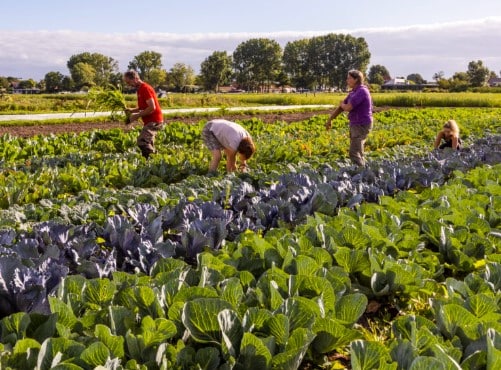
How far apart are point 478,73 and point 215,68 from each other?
151 ft

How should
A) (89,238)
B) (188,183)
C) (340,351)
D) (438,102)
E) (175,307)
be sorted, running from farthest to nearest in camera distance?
(438,102)
(188,183)
(89,238)
(340,351)
(175,307)

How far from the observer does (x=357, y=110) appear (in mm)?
8312

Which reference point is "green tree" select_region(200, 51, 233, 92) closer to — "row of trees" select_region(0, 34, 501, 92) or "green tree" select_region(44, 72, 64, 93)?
"row of trees" select_region(0, 34, 501, 92)

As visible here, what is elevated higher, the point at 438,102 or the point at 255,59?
the point at 255,59

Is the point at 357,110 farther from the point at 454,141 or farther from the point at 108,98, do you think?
the point at 108,98

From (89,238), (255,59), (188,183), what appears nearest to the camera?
(89,238)

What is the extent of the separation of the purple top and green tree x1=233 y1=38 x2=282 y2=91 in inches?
3601

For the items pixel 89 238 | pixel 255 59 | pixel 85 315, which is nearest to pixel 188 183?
pixel 89 238

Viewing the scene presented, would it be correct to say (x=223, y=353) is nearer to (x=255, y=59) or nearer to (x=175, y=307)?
(x=175, y=307)

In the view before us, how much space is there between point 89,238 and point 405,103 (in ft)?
123

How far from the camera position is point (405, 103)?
38500 millimetres

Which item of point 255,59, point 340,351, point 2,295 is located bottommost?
point 340,351

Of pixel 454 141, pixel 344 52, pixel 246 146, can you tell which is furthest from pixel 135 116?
pixel 344 52

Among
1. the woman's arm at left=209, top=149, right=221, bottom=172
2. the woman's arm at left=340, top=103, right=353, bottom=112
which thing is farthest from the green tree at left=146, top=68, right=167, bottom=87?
the woman's arm at left=209, top=149, right=221, bottom=172
